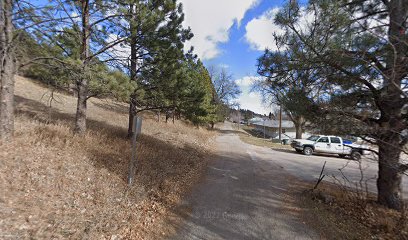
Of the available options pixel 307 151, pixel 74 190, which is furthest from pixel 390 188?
pixel 307 151

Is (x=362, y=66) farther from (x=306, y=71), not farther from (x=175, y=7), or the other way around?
(x=175, y=7)

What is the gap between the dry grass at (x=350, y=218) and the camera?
13.7 ft

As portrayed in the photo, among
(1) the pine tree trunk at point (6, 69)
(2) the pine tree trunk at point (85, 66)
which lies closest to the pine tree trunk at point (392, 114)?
(2) the pine tree trunk at point (85, 66)

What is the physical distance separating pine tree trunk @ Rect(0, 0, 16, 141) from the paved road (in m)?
5.13

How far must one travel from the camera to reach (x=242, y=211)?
5195 mm

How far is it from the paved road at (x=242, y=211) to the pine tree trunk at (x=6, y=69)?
5.13 m

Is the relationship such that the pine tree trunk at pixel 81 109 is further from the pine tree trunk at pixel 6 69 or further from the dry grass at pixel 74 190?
the pine tree trunk at pixel 6 69

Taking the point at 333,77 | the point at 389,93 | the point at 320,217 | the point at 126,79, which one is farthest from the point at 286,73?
the point at 126,79

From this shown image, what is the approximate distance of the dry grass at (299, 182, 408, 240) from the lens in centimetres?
418

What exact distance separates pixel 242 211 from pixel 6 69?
6.93 m

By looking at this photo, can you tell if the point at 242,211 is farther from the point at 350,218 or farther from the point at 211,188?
the point at 350,218

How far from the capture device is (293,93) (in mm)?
5273

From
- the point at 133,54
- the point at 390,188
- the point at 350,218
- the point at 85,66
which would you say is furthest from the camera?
the point at 133,54

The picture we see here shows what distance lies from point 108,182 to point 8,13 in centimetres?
469
